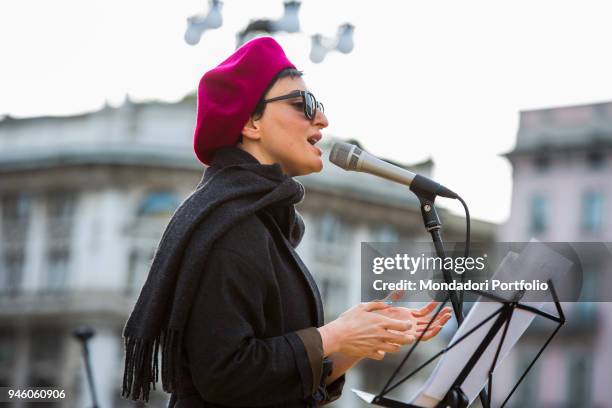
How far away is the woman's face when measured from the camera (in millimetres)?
2885

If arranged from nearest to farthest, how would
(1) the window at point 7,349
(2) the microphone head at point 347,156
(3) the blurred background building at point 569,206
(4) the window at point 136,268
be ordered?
(2) the microphone head at point 347,156
(4) the window at point 136,268
(1) the window at point 7,349
(3) the blurred background building at point 569,206

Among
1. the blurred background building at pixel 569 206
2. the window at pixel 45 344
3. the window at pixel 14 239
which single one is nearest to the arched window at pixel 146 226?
the window at pixel 45 344

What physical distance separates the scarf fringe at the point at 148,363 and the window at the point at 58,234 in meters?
32.1

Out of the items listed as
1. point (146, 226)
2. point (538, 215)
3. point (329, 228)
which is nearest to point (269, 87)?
point (146, 226)

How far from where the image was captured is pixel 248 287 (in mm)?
2572

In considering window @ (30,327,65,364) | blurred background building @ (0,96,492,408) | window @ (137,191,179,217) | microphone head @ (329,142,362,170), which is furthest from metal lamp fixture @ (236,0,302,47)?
window @ (30,327,65,364)

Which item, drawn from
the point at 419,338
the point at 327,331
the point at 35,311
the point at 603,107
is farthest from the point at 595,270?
the point at 603,107

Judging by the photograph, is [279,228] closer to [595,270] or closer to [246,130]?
[246,130]

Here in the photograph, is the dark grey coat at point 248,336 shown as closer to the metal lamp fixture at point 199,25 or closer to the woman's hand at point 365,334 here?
the woman's hand at point 365,334

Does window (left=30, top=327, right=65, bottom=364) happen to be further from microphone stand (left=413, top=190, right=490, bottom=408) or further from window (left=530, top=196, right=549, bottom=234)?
microphone stand (left=413, top=190, right=490, bottom=408)

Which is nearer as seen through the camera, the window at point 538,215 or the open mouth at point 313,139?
the open mouth at point 313,139

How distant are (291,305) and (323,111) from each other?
586mm

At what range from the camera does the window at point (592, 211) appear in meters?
37.0

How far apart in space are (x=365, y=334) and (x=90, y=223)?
32.1 m
